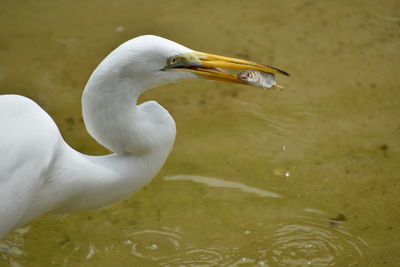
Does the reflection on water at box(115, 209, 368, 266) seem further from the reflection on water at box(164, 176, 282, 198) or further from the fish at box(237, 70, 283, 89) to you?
the fish at box(237, 70, 283, 89)

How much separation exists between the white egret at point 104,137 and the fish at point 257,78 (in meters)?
0.04

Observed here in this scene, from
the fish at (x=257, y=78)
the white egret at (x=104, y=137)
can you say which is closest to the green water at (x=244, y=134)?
the white egret at (x=104, y=137)

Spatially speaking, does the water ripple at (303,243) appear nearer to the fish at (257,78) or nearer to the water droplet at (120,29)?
the fish at (257,78)

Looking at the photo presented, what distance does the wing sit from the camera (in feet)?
9.32

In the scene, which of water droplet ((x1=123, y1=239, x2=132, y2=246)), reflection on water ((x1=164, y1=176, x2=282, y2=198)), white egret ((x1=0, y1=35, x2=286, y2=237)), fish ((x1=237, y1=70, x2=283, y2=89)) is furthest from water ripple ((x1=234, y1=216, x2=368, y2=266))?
fish ((x1=237, y1=70, x2=283, y2=89))

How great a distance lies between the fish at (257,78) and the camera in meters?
2.87

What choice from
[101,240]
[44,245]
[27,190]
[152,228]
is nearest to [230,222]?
[152,228]

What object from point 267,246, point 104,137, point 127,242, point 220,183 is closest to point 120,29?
point 220,183

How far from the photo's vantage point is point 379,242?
3.62 metres

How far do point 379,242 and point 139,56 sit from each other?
5.53 feet

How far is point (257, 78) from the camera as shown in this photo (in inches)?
114

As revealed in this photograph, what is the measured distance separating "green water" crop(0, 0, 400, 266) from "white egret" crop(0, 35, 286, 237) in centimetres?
63

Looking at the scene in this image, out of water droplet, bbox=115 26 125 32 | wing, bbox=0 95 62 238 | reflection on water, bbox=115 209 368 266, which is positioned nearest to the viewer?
wing, bbox=0 95 62 238

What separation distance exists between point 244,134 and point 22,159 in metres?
1.76
